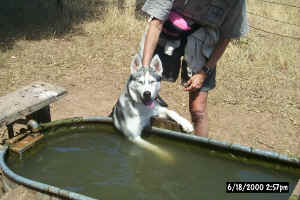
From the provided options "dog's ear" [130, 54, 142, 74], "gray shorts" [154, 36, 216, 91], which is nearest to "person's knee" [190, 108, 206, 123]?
"gray shorts" [154, 36, 216, 91]

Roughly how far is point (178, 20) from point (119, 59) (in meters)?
3.98

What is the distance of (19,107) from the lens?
3.23 meters

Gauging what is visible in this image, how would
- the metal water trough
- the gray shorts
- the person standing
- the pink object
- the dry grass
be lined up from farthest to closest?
the dry grass < the gray shorts < the pink object < the person standing < the metal water trough

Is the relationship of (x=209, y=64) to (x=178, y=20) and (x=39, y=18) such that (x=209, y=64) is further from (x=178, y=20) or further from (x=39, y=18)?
(x=39, y=18)

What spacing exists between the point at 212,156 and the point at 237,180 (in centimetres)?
34

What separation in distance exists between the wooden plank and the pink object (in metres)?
1.37

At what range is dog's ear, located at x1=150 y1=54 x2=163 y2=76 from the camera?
327 cm

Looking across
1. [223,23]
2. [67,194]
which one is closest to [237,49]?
[223,23]

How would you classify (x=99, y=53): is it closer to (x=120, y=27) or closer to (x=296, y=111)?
(x=120, y=27)

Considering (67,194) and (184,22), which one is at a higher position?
(184,22)

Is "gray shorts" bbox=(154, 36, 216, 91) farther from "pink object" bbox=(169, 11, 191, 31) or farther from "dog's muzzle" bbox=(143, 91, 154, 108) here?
"dog's muzzle" bbox=(143, 91, 154, 108)

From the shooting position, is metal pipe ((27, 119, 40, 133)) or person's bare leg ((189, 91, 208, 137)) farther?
person's bare leg ((189, 91, 208, 137))

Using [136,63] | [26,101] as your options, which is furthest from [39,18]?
[136,63]

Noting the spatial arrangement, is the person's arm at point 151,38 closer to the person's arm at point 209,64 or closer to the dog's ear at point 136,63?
the dog's ear at point 136,63
